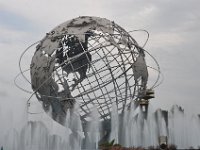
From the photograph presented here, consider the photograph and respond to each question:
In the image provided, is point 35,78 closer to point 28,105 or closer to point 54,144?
point 28,105

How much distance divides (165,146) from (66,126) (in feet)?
22.0

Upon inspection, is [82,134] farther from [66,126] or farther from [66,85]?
[66,85]

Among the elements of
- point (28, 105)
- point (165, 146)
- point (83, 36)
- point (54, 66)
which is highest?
point (83, 36)

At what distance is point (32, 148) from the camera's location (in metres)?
18.3

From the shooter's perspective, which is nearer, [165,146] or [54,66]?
[165,146]

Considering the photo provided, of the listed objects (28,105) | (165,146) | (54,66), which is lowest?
(165,146)

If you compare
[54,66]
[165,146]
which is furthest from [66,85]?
[165,146]

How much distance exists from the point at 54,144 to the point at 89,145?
4.83 ft

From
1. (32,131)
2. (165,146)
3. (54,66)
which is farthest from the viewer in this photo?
(32,131)

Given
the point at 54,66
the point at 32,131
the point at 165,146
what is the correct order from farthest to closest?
the point at 32,131 < the point at 54,66 < the point at 165,146

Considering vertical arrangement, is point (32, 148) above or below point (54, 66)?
below

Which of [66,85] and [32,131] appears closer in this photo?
[66,85]

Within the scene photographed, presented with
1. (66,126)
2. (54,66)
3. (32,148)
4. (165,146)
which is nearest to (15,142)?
(32,148)

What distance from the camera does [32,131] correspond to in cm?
1945
